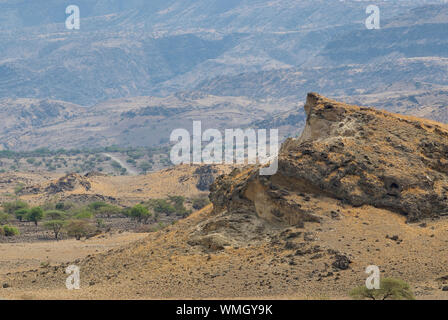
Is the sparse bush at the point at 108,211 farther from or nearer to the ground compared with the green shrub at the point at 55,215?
farther from the ground

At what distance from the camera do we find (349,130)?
3488cm

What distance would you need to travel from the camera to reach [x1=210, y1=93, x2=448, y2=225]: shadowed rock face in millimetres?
32312

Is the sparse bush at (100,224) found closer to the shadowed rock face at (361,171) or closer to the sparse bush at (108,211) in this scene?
the sparse bush at (108,211)

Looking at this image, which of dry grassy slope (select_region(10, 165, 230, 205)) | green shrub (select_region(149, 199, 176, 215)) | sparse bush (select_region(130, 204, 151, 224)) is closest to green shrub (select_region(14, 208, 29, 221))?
sparse bush (select_region(130, 204, 151, 224))

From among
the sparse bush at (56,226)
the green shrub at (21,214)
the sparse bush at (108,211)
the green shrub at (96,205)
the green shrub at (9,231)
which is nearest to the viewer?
the green shrub at (9,231)

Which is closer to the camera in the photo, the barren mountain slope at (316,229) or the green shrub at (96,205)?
the barren mountain slope at (316,229)

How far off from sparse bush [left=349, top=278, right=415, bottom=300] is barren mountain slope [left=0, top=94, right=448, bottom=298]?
2.46ft

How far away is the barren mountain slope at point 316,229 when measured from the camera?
28906mm

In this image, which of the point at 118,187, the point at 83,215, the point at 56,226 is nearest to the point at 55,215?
the point at 83,215

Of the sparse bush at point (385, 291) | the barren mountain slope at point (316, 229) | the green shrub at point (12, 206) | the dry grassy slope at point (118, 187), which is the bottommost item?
the sparse bush at point (385, 291)

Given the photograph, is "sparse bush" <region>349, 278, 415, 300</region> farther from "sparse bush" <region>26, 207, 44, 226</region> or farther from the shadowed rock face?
"sparse bush" <region>26, 207, 44, 226</region>

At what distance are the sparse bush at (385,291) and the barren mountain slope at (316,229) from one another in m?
0.75

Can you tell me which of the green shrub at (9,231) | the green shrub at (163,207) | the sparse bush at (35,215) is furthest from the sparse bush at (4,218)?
the green shrub at (163,207)
